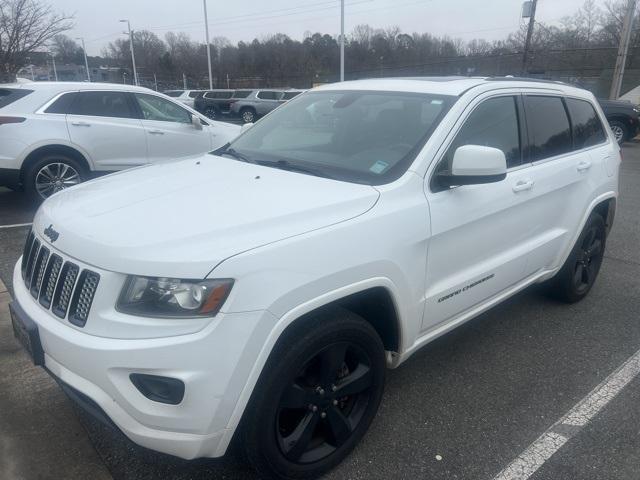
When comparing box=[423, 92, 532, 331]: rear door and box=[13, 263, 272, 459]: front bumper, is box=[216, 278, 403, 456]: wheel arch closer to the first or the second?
box=[13, 263, 272, 459]: front bumper

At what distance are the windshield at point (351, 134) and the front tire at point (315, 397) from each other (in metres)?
0.81

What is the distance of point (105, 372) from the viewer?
75.1 inches

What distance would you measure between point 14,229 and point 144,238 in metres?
4.95

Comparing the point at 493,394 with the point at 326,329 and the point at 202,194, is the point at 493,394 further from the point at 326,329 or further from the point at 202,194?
the point at 202,194

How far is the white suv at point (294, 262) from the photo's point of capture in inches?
74.9

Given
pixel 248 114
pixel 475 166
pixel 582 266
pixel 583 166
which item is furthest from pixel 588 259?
pixel 248 114

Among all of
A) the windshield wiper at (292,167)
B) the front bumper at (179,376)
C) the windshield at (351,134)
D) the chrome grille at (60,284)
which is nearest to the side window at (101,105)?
the windshield at (351,134)

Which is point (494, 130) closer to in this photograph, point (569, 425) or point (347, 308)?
point (347, 308)

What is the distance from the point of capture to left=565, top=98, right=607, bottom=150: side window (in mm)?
3998

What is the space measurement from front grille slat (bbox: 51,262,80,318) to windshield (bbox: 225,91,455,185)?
4.19ft

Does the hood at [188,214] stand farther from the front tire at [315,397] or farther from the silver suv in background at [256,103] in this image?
the silver suv in background at [256,103]

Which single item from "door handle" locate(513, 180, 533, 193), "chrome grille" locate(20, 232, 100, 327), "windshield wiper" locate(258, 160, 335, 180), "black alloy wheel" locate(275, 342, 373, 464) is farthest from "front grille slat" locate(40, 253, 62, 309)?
"door handle" locate(513, 180, 533, 193)

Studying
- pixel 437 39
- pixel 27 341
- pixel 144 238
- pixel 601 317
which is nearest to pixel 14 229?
pixel 27 341

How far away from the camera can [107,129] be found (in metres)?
7.16
